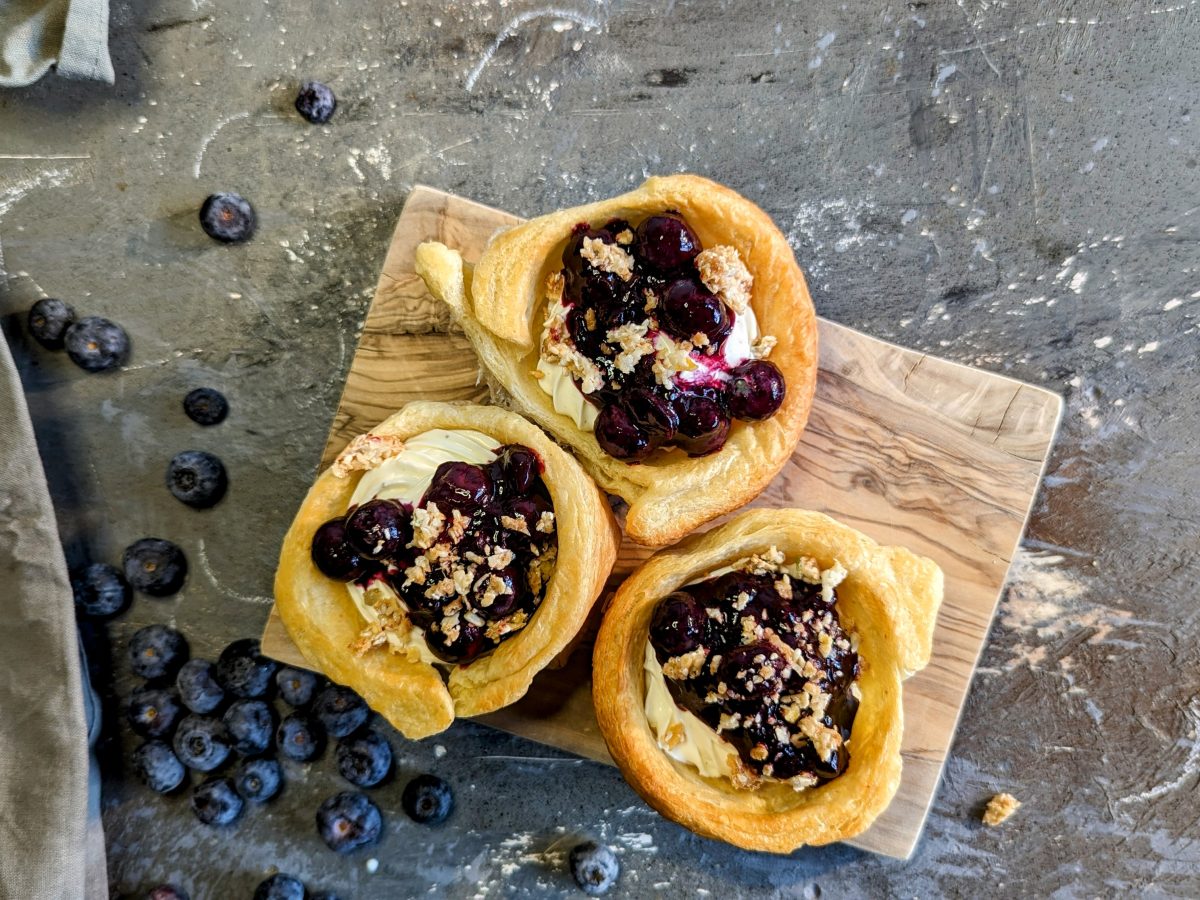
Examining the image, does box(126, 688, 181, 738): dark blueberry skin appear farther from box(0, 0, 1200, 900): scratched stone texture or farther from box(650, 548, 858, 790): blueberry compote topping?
box(650, 548, 858, 790): blueberry compote topping

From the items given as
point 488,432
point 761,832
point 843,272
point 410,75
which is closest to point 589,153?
point 410,75

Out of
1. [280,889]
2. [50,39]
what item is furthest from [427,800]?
[50,39]

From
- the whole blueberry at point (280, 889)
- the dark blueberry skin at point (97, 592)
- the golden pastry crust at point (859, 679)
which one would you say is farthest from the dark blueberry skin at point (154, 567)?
the golden pastry crust at point (859, 679)

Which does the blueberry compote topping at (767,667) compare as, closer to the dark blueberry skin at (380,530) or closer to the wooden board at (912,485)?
the wooden board at (912,485)

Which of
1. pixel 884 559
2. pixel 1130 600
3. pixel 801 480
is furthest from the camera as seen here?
pixel 1130 600

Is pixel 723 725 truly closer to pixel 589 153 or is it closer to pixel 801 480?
pixel 801 480

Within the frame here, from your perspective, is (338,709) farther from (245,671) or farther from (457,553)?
(457,553)
